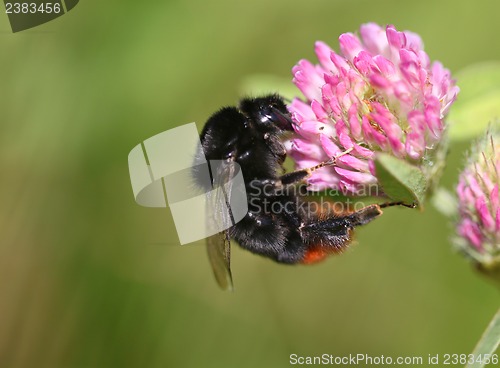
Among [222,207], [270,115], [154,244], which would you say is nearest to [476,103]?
[270,115]

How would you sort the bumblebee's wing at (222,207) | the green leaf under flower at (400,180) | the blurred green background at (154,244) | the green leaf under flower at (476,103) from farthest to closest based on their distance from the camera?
the blurred green background at (154,244) < the green leaf under flower at (476,103) < the bumblebee's wing at (222,207) < the green leaf under flower at (400,180)

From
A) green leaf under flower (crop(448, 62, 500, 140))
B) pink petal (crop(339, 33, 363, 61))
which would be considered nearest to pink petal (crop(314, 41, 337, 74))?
pink petal (crop(339, 33, 363, 61))

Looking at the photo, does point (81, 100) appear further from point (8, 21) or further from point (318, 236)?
point (318, 236)

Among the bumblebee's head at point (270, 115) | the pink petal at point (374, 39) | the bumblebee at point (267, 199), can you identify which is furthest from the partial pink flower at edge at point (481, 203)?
the bumblebee's head at point (270, 115)

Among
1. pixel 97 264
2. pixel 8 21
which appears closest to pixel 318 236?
pixel 97 264

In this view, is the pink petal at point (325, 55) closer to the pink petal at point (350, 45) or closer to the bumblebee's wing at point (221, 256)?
the pink petal at point (350, 45)
